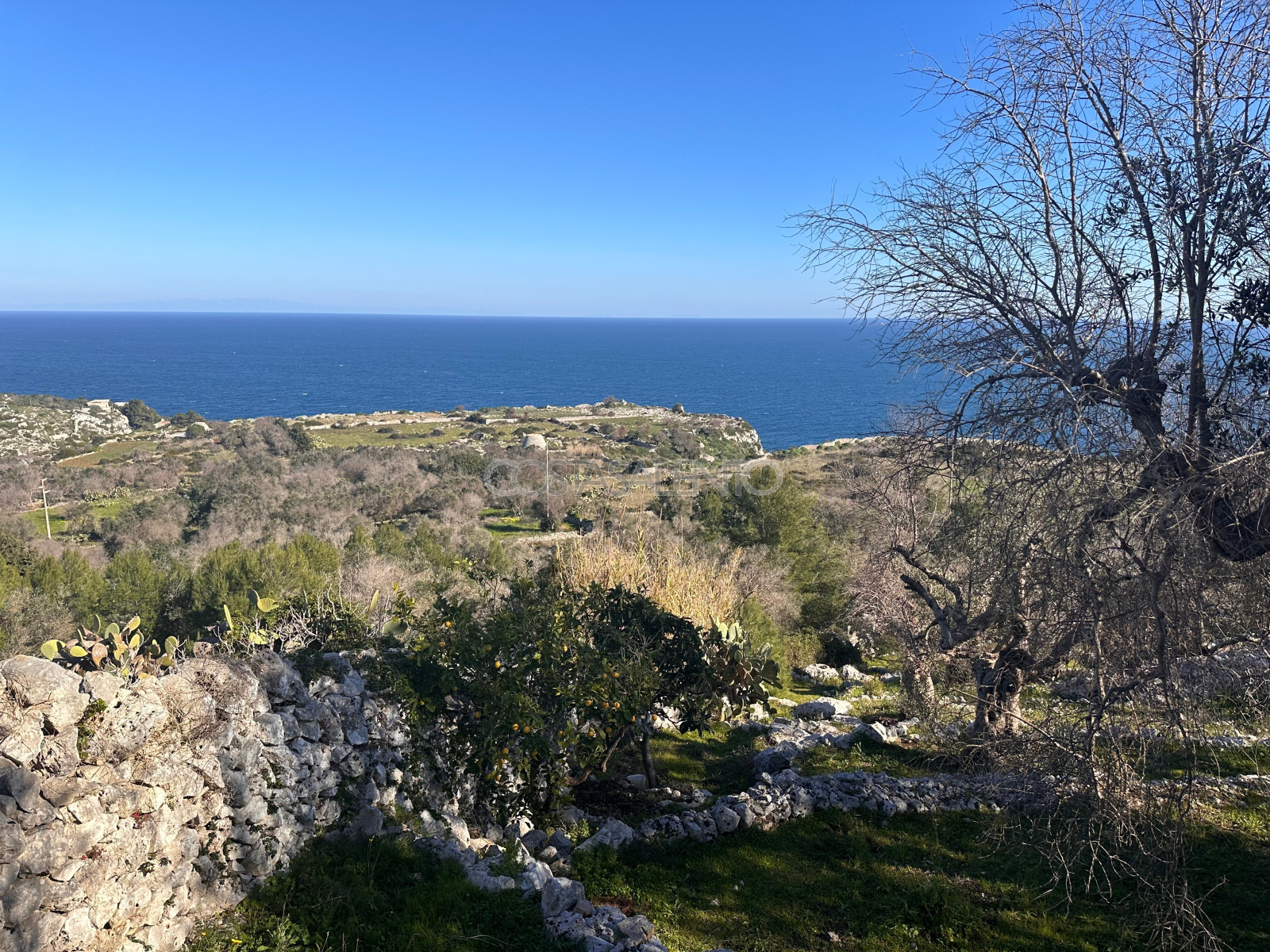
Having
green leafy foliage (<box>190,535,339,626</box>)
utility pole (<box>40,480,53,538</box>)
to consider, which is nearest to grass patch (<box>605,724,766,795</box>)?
green leafy foliage (<box>190,535,339,626</box>)

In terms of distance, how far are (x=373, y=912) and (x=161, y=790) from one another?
1669 millimetres

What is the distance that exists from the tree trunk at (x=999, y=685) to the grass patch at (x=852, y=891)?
1.13m

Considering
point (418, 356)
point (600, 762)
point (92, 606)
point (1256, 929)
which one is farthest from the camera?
point (418, 356)

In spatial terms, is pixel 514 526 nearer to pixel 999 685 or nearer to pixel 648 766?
pixel 648 766

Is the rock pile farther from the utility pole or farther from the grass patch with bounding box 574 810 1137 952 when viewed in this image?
the utility pole

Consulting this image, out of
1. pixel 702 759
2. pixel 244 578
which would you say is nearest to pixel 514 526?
pixel 244 578

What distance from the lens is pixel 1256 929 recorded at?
5.60 m

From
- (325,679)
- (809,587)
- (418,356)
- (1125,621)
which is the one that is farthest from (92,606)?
(418,356)

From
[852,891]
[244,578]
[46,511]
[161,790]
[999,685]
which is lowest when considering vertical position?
[46,511]

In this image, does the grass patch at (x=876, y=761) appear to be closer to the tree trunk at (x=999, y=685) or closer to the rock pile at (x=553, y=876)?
the tree trunk at (x=999, y=685)

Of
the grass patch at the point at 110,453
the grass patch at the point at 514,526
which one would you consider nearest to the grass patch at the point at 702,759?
the grass patch at the point at 514,526

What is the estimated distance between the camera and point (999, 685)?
8.41 m

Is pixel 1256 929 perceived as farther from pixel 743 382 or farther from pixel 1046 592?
pixel 743 382

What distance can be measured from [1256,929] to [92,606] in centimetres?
1982
